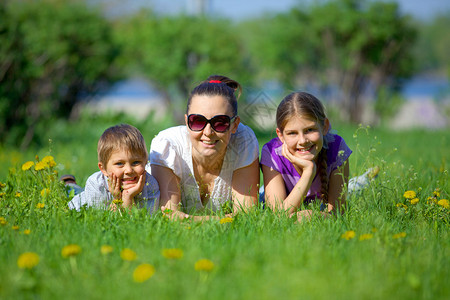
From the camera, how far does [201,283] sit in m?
1.92

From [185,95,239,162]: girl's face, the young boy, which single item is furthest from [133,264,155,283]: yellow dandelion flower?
[185,95,239,162]: girl's face

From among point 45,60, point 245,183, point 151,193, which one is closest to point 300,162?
point 245,183

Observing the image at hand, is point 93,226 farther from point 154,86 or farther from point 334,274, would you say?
point 154,86

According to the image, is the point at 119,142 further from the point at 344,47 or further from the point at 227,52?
the point at 344,47

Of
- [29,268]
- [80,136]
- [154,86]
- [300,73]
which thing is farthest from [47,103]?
[300,73]

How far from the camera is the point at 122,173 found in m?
3.26

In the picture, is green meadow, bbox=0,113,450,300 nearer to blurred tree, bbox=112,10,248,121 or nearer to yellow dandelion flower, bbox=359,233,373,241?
yellow dandelion flower, bbox=359,233,373,241

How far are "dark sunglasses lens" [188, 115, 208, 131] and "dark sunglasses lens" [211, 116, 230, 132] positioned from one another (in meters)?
0.07

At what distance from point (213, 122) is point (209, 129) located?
6 centimetres

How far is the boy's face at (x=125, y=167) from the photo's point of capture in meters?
3.25

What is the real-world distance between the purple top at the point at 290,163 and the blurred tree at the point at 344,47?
8708 mm

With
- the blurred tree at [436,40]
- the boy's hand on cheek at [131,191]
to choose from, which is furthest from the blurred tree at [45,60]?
the blurred tree at [436,40]

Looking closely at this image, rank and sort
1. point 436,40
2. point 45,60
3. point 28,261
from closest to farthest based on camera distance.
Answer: point 28,261
point 45,60
point 436,40

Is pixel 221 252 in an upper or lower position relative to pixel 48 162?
lower
